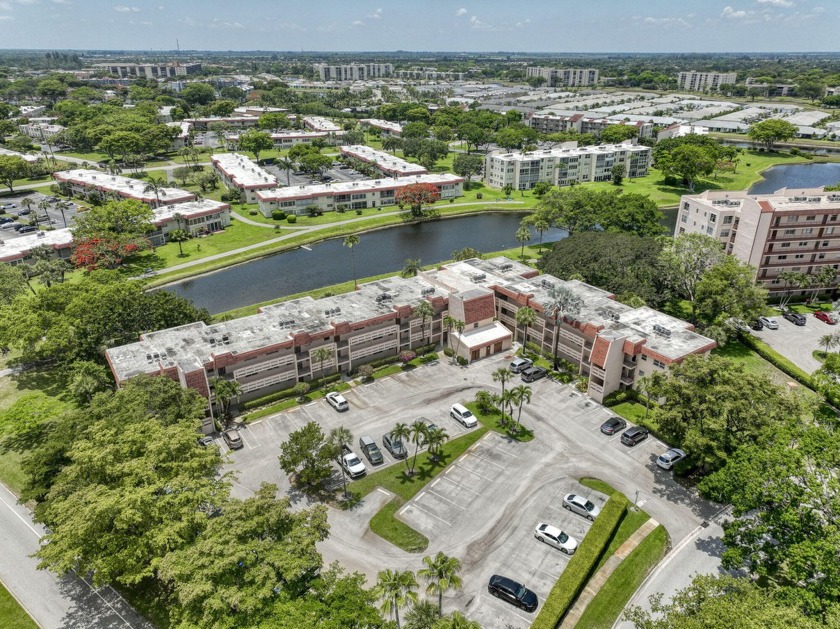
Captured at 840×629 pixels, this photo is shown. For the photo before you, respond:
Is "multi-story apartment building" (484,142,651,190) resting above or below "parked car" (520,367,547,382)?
above

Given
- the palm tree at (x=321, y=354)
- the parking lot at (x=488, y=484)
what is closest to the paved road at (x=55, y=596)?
the parking lot at (x=488, y=484)

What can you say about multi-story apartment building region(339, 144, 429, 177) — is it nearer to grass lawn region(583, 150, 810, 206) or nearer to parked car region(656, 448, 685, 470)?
grass lawn region(583, 150, 810, 206)

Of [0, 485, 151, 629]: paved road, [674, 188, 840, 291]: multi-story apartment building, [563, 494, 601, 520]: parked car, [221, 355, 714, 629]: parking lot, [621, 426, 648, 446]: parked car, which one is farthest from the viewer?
[674, 188, 840, 291]: multi-story apartment building

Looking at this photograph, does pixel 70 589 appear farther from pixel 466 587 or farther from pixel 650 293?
pixel 650 293

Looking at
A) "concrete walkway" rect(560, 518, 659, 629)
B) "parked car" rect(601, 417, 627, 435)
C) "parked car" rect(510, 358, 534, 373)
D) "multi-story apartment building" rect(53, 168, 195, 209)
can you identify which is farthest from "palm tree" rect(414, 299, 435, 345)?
"multi-story apartment building" rect(53, 168, 195, 209)

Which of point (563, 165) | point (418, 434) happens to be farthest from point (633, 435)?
point (563, 165)

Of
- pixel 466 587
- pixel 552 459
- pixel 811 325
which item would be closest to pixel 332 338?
pixel 552 459
